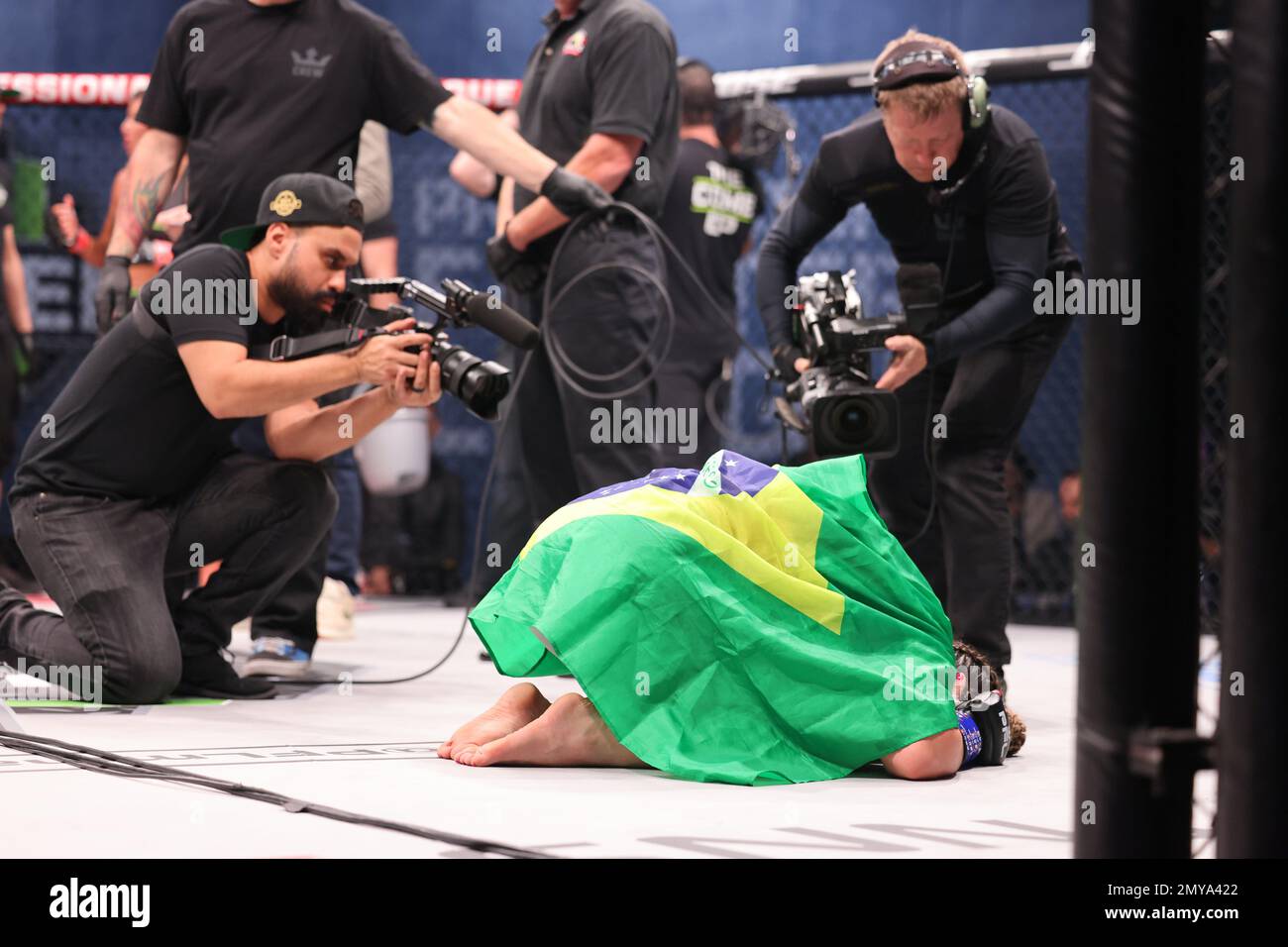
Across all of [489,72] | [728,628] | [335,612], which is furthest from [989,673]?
[489,72]

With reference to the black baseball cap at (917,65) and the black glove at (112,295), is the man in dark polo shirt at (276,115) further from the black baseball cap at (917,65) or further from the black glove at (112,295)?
the black baseball cap at (917,65)

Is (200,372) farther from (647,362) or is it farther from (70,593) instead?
(647,362)

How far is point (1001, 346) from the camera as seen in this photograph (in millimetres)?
3260

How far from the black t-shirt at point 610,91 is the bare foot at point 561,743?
1.78m

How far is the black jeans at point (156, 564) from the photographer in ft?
9.77

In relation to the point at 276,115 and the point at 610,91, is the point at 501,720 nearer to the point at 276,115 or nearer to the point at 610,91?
the point at 276,115

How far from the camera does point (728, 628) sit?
2.29 metres

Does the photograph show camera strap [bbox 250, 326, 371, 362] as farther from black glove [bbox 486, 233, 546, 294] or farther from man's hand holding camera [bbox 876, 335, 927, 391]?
man's hand holding camera [bbox 876, 335, 927, 391]

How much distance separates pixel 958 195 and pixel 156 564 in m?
1.70

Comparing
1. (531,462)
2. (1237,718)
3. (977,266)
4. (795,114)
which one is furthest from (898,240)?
(795,114)

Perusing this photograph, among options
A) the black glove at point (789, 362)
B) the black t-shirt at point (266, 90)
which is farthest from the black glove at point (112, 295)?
the black glove at point (789, 362)

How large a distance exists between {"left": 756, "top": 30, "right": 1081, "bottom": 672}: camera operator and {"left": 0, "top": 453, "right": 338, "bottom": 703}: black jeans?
108 centimetres

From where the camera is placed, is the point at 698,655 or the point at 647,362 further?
the point at 647,362

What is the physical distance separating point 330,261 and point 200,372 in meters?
0.35
